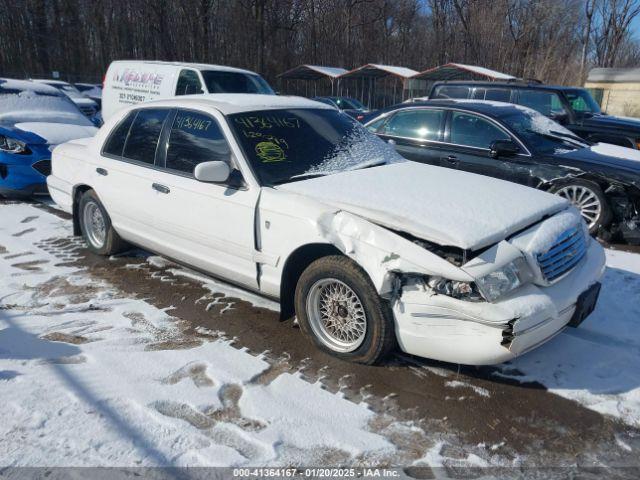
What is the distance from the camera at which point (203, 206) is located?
3.89 m

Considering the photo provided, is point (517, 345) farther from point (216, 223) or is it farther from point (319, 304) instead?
point (216, 223)

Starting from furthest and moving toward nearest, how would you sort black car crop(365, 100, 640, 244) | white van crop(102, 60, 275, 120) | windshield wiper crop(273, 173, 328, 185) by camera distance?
white van crop(102, 60, 275, 120) < black car crop(365, 100, 640, 244) < windshield wiper crop(273, 173, 328, 185)

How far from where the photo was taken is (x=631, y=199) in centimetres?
585

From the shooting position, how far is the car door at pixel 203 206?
12.1 feet

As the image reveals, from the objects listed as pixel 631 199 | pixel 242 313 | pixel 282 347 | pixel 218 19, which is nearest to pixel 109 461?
pixel 282 347

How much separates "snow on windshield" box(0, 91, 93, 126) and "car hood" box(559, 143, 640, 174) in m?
7.64

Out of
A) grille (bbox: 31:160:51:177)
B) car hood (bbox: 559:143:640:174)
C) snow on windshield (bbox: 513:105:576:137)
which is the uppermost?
snow on windshield (bbox: 513:105:576:137)

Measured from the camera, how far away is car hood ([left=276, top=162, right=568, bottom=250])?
2.99 m

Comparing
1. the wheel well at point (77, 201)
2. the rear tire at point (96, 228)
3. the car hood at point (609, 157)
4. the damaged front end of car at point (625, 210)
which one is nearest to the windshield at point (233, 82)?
the wheel well at point (77, 201)

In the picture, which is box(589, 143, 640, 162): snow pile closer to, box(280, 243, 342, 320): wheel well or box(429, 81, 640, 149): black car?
box(429, 81, 640, 149): black car

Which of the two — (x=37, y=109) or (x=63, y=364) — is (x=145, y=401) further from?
(x=37, y=109)

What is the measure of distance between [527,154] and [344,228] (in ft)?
13.1

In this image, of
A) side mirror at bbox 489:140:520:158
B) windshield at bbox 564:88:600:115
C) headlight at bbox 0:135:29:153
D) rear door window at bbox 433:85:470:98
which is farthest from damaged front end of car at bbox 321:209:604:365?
rear door window at bbox 433:85:470:98

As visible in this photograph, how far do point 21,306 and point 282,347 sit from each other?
86.2 inches
